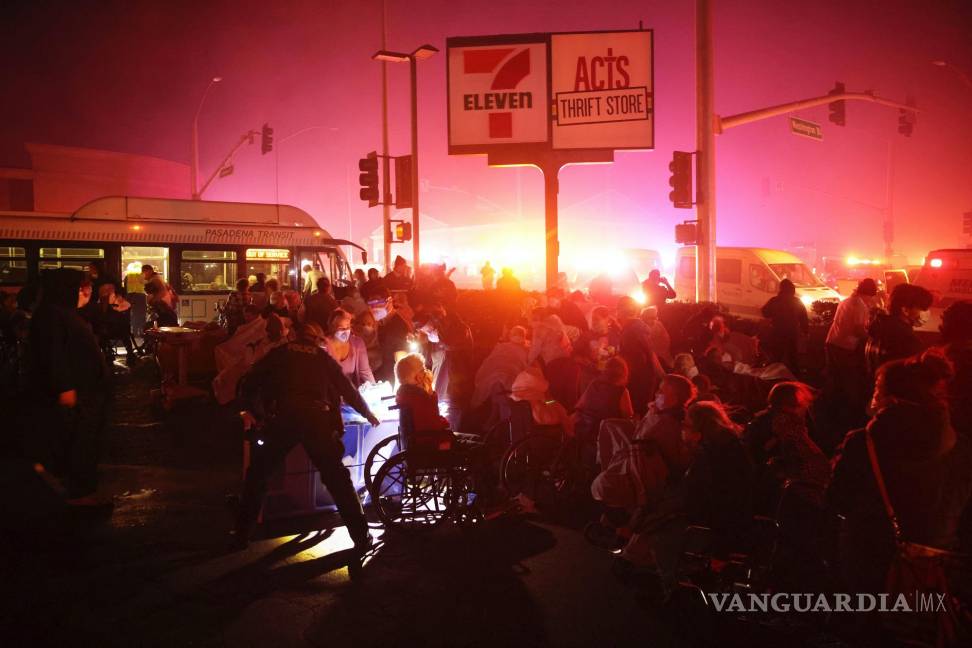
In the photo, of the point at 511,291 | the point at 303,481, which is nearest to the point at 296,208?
the point at 511,291

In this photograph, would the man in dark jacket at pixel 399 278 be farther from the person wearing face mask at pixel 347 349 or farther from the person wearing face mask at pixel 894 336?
the person wearing face mask at pixel 894 336

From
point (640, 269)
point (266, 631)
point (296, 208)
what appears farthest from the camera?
point (640, 269)

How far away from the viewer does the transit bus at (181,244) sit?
1831 centimetres

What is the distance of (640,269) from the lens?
35938mm

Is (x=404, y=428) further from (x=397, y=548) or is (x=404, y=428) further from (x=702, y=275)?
(x=702, y=275)

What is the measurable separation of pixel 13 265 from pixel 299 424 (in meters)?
16.1

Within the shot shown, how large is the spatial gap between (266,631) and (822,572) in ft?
11.5

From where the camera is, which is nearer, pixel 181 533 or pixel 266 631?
pixel 266 631

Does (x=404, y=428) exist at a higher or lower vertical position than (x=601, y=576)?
higher

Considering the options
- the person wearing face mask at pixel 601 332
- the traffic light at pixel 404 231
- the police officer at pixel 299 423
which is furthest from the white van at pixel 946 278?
the police officer at pixel 299 423

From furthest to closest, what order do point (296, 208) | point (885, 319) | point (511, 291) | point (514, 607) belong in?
point (296, 208)
point (511, 291)
point (885, 319)
point (514, 607)

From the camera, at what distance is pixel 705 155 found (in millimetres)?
13938

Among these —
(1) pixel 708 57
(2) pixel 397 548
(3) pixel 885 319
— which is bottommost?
(2) pixel 397 548

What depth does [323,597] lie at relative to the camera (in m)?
5.11
